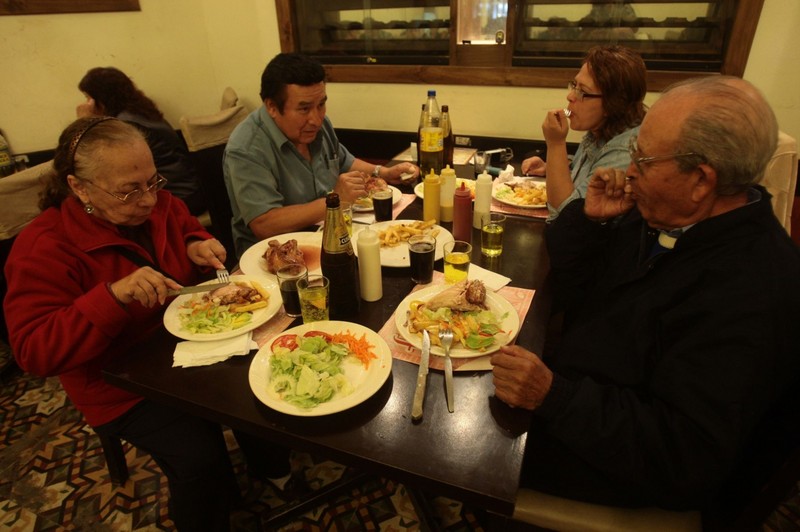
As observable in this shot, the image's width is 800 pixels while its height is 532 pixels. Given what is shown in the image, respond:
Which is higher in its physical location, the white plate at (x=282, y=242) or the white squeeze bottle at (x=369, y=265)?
the white squeeze bottle at (x=369, y=265)

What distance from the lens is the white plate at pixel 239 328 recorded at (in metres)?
1.13

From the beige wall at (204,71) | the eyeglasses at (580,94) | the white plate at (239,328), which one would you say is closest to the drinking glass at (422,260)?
the white plate at (239,328)

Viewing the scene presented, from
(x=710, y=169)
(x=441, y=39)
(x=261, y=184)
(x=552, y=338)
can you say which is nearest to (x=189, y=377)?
(x=261, y=184)

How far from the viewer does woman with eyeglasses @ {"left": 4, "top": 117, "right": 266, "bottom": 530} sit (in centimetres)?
112

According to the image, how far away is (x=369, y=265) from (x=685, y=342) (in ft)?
2.44

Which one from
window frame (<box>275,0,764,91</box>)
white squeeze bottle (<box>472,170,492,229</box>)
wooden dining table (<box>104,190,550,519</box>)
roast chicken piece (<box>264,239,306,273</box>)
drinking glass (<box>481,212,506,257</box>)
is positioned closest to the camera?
wooden dining table (<box>104,190,550,519</box>)

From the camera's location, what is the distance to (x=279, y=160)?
1.95m

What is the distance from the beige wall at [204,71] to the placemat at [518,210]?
1.34 metres

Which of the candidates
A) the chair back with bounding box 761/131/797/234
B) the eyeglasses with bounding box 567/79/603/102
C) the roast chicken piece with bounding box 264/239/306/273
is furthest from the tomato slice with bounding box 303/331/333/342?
the chair back with bounding box 761/131/797/234

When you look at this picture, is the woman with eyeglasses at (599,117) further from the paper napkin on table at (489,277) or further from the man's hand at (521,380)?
the man's hand at (521,380)

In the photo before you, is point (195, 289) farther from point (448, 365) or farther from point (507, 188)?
point (507, 188)

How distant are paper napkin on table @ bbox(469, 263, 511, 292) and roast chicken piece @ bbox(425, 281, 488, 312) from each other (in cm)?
14

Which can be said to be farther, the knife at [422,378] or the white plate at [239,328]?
the white plate at [239,328]

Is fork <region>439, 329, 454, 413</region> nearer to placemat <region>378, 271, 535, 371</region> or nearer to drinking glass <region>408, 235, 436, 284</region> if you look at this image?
placemat <region>378, 271, 535, 371</region>
